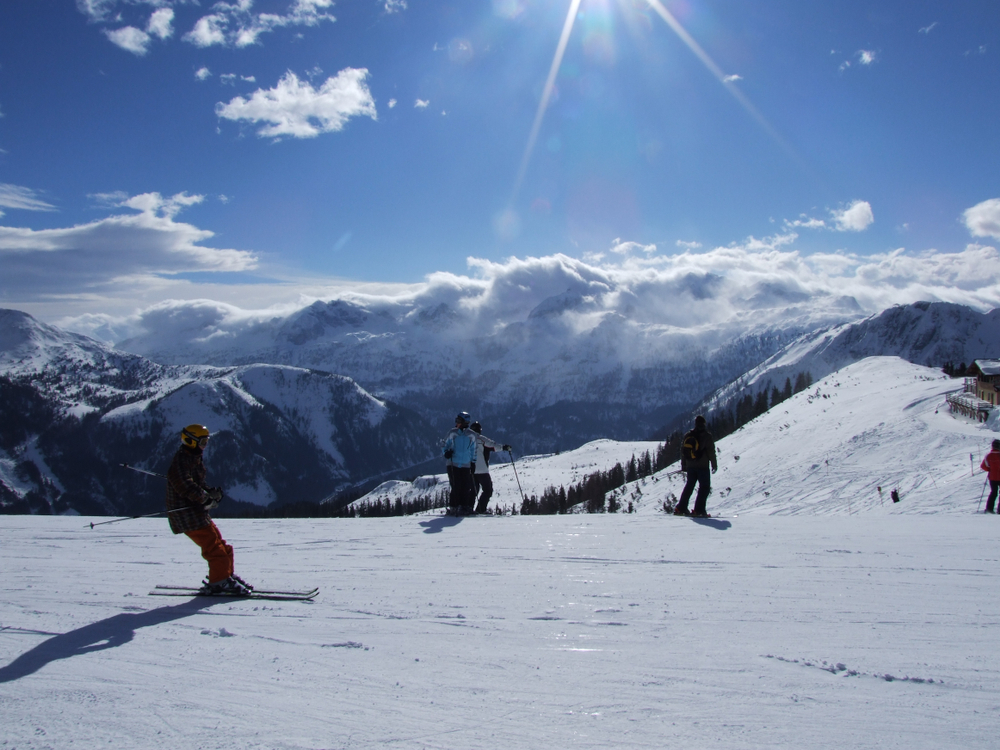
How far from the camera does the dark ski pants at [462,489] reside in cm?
1500

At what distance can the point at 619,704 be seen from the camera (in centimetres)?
446

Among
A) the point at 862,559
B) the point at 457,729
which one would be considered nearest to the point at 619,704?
the point at 457,729

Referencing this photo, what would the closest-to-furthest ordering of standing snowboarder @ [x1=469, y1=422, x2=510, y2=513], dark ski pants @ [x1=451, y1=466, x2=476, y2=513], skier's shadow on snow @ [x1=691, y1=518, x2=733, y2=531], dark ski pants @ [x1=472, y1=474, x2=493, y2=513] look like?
skier's shadow on snow @ [x1=691, y1=518, x2=733, y2=531] < dark ski pants @ [x1=451, y1=466, x2=476, y2=513] < standing snowboarder @ [x1=469, y1=422, x2=510, y2=513] < dark ski pants @ [x1=472, y1=474, x2=493, y2=513]

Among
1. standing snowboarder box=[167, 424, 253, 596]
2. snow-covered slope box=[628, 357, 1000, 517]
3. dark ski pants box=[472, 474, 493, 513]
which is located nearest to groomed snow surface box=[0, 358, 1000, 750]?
standing snowboarder box=[167, 424, 253, 596]

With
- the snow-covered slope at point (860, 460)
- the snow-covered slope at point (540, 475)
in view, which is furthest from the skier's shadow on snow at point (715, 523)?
the snow-covered slope at point (540, 475)

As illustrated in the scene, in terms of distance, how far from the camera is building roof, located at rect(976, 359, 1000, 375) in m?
43.9

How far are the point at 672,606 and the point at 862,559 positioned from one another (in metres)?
3.89

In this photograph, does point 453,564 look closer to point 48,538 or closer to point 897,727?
point 897,727

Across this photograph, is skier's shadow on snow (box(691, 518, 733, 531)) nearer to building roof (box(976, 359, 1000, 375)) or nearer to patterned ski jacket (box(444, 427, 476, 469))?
patterned ski jacket (box(444, 427, 476, 469))

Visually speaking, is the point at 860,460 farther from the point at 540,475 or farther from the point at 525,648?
the point at 540,475

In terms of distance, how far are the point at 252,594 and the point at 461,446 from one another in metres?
7.59

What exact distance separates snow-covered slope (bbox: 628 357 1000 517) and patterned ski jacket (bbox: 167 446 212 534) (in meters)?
17.1

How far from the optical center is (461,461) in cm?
1481

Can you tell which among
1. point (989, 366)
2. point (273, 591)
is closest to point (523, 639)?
point (273, 591)
